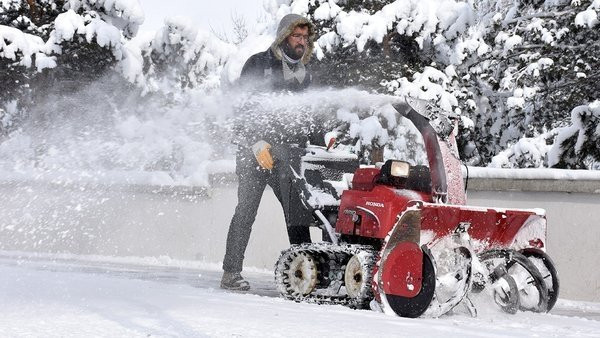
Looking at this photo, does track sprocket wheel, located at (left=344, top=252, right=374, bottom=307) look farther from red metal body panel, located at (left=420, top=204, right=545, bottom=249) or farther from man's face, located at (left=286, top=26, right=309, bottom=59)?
man's face, located at (left=286, top=26, right=309, bottom=59)

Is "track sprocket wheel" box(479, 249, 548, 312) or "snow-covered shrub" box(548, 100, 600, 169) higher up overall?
"snow-covered shrub" box(548, 100, 600, 169)

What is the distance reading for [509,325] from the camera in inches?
222

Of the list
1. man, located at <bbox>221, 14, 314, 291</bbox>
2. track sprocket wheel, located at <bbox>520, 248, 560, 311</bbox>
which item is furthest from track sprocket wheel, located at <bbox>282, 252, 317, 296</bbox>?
track sprocket wheel, located at <bbox>520, 248, 560, 311</bbox>

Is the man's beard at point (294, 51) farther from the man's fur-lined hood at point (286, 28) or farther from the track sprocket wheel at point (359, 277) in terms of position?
the track sprocket wheel at point (359, 277)

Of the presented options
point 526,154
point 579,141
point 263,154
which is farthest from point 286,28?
point 526,154

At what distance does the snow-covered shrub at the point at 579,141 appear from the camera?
1348cm

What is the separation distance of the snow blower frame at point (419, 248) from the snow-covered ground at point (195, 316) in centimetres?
18

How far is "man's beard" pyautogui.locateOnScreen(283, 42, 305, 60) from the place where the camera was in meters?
7.44

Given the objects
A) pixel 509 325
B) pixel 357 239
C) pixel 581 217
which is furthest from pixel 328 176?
pixel 581 217

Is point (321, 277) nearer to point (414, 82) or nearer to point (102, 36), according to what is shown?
point (414, 82)

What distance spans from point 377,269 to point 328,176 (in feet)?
4.78

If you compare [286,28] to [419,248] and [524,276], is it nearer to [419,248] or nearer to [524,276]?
[419,248]

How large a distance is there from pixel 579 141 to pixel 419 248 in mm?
8419

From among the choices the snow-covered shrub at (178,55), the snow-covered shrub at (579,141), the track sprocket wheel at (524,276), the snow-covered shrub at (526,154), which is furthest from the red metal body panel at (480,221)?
the snow-covered shrub at (178,55)
